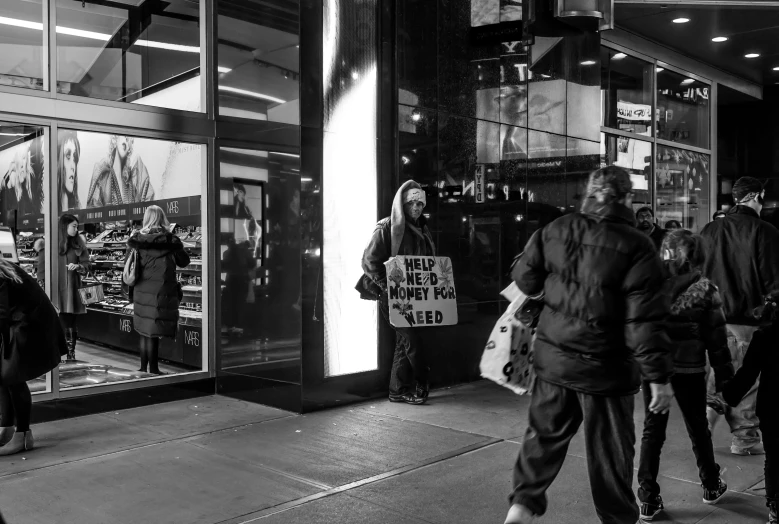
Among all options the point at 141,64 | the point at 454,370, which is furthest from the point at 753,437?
the point at 141,64

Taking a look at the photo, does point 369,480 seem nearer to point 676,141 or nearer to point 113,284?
point 113,284

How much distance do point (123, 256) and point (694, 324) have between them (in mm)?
7034

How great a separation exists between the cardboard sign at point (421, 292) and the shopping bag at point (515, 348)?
329cm

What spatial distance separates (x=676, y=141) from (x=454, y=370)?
9.06 metres

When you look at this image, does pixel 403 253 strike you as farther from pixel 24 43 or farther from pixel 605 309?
pixel 605 309

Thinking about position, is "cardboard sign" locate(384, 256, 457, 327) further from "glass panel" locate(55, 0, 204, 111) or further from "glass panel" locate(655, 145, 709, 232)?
"glass panel" locate(655, 145, 709, 232)

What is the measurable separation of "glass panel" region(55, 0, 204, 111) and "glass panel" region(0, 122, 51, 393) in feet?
1.85

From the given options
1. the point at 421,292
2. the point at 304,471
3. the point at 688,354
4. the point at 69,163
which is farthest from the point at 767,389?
the point at 69,163

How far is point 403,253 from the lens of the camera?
752 cm

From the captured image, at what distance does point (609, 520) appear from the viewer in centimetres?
361

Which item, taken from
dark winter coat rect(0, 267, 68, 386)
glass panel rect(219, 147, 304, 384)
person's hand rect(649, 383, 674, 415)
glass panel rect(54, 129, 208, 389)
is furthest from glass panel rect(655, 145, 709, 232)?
dark winter coat rect(0, 267, 68, 386)

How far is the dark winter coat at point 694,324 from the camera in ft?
14.5

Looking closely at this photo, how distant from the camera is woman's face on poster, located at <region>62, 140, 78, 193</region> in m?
7.16

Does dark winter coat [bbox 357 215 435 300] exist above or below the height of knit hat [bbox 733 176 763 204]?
below
